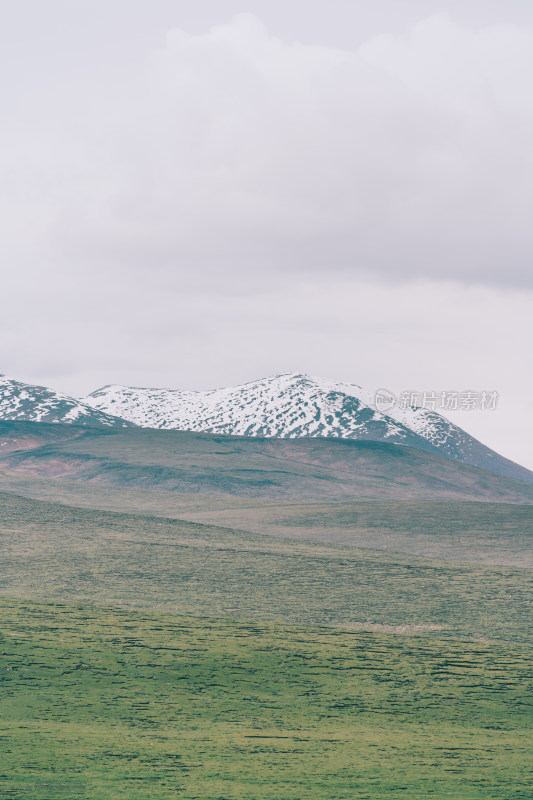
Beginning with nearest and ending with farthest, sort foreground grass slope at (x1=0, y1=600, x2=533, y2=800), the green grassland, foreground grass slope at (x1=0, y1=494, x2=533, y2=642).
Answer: foreground grass slope at (x1=0, y1=600, x2=533, y2=800), the green grassland, foreground grass slope at (x1=0, y1=494, x2=533, y2=642)

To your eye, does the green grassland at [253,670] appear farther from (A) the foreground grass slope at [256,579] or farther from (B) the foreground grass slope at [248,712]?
(A) the foreground grass slope at [256,579]

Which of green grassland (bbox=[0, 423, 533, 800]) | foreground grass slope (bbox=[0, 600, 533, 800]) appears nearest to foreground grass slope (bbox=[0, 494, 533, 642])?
green grassland (bbox=[0, 423, 533, 800])

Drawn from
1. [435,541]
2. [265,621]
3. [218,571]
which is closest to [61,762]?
[265,621]

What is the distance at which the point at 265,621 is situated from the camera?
54.0 metres

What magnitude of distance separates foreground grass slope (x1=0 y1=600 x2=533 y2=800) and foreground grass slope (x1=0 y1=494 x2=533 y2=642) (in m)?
9.09

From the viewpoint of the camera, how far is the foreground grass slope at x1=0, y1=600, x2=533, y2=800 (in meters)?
26.2

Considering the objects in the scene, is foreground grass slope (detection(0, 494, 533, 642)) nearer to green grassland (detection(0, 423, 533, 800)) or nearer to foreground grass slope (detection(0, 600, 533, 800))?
green grassland (detection(0, 423, 533, 800))

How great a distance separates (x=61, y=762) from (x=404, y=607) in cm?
3880

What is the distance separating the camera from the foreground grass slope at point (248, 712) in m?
26.2

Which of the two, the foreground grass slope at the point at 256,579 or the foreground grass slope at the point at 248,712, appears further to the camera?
the foreground grass slope at the point at 256,579

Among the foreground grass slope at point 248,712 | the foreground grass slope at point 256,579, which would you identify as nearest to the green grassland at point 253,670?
the foreground grass slope at point 248,712

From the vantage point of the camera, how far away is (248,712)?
115 ft

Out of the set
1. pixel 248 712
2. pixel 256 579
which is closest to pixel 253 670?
pixel 248 712

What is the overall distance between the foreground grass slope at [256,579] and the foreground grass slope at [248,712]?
9.09 metres
